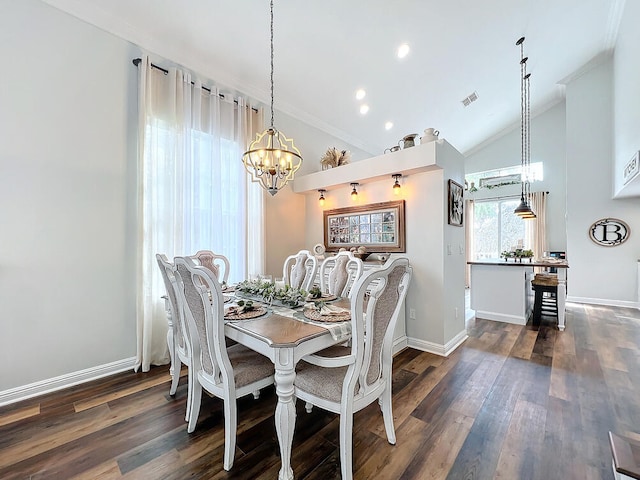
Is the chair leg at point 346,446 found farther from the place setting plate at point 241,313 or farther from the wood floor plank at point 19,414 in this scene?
the wood floor plank at point 19,414

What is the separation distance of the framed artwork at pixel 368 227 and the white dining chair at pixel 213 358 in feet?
7.76

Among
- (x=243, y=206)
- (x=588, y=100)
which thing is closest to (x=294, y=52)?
(x=243, y=206)

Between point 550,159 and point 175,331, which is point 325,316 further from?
point 550,159

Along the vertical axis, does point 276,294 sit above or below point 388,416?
above

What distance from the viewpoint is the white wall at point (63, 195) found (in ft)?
7.36

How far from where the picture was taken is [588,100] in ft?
19.5

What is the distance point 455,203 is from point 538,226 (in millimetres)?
5235

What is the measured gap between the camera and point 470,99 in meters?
5.30

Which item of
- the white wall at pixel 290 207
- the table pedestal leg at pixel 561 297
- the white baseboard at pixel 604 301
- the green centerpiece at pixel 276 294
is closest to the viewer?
the green centerpiece at pixel 276 294

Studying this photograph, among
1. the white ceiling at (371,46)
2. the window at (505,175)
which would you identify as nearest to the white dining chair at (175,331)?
the white ceiling at (371,46)

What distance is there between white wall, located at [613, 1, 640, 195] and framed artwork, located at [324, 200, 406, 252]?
3326 millimetres

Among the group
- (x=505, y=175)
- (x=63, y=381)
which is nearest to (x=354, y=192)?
(x=63, y=381)

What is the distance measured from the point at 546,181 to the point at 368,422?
794 cm

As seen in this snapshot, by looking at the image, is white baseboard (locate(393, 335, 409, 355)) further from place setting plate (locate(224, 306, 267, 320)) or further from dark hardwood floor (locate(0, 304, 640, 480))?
place setting plate (locate(224, 306, 267, 320))
